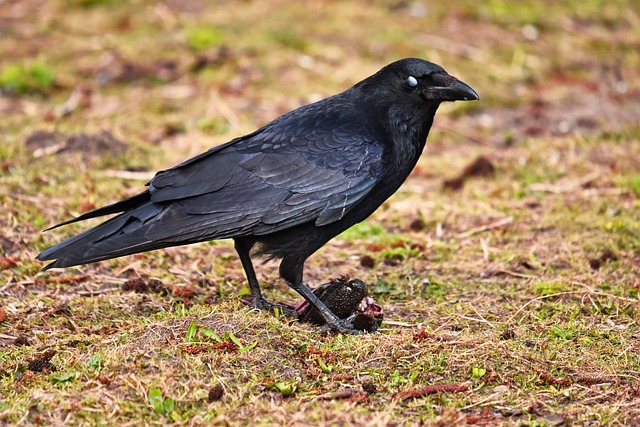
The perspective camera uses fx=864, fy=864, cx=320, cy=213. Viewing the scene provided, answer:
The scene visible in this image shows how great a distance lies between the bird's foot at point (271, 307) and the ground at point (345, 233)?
14cm

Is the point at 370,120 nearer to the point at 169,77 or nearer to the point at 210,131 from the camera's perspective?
the point at 210,131

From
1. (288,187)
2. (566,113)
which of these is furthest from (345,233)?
(566,113)

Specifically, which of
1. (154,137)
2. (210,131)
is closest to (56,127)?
(154,137)

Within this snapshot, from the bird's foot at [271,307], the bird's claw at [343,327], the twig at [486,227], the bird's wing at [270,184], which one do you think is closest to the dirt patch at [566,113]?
the twig at [486,227]

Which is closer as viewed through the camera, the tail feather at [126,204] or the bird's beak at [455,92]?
the tail feather at [126,204]

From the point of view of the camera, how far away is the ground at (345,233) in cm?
414

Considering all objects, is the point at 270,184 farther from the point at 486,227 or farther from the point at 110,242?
the point at 486,227

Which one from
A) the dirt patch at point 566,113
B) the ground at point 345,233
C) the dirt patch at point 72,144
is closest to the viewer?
the ground at point 345,233

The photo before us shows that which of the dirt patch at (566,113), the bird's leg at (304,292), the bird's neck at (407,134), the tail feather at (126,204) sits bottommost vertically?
the bird's leg at (304,292)

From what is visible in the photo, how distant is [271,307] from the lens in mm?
5281

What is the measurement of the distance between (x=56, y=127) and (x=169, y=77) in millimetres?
2076

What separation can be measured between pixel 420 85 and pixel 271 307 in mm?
1659

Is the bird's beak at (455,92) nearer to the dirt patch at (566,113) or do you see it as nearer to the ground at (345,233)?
the ground at (345,233)

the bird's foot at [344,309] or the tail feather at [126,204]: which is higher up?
the tail feather at [126,204]
